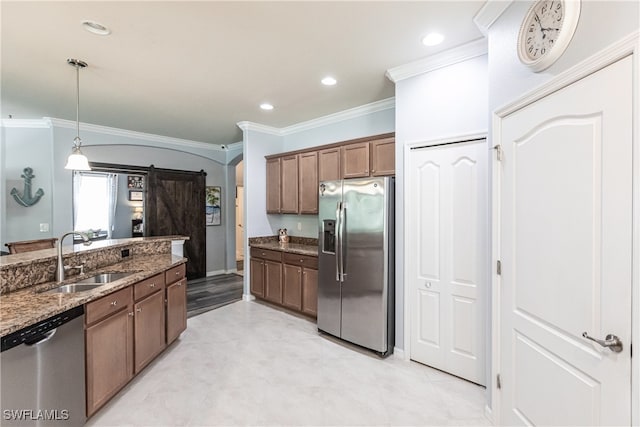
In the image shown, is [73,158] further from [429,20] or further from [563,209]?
[563,209]

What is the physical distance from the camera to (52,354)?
5.42 feet

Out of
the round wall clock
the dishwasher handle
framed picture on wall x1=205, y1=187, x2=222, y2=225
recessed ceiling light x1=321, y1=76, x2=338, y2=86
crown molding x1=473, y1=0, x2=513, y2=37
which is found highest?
recessed ceiling light x1=321, y1=76, x2=338, y2=86

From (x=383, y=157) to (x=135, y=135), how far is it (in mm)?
4566

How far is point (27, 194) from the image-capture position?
4.61 meters

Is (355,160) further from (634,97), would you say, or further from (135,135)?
(135,135)

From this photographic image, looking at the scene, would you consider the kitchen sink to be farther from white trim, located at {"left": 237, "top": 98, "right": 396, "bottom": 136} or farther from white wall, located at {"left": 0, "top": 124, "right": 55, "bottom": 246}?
white wall, located at {"left": 0, "top": 124, "right": 55, "bottom": 246}

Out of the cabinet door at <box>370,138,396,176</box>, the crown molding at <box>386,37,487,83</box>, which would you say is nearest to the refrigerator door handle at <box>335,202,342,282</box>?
the cabinet door at <box>370,138,396,176</box>

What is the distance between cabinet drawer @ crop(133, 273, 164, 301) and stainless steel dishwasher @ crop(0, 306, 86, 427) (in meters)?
0.58

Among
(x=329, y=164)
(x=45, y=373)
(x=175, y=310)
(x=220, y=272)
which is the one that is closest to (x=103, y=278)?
(x=175, y=310)

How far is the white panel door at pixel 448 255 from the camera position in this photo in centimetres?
245

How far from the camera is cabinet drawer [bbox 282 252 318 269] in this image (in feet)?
12.7

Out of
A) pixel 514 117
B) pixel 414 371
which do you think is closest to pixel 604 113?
pixel 514 117

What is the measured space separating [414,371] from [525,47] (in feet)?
8.59

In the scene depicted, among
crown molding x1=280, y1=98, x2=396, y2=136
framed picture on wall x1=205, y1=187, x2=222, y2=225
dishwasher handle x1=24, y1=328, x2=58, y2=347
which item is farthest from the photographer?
framed picture on wall x1=205, y1=187, x2=222, y2=225
